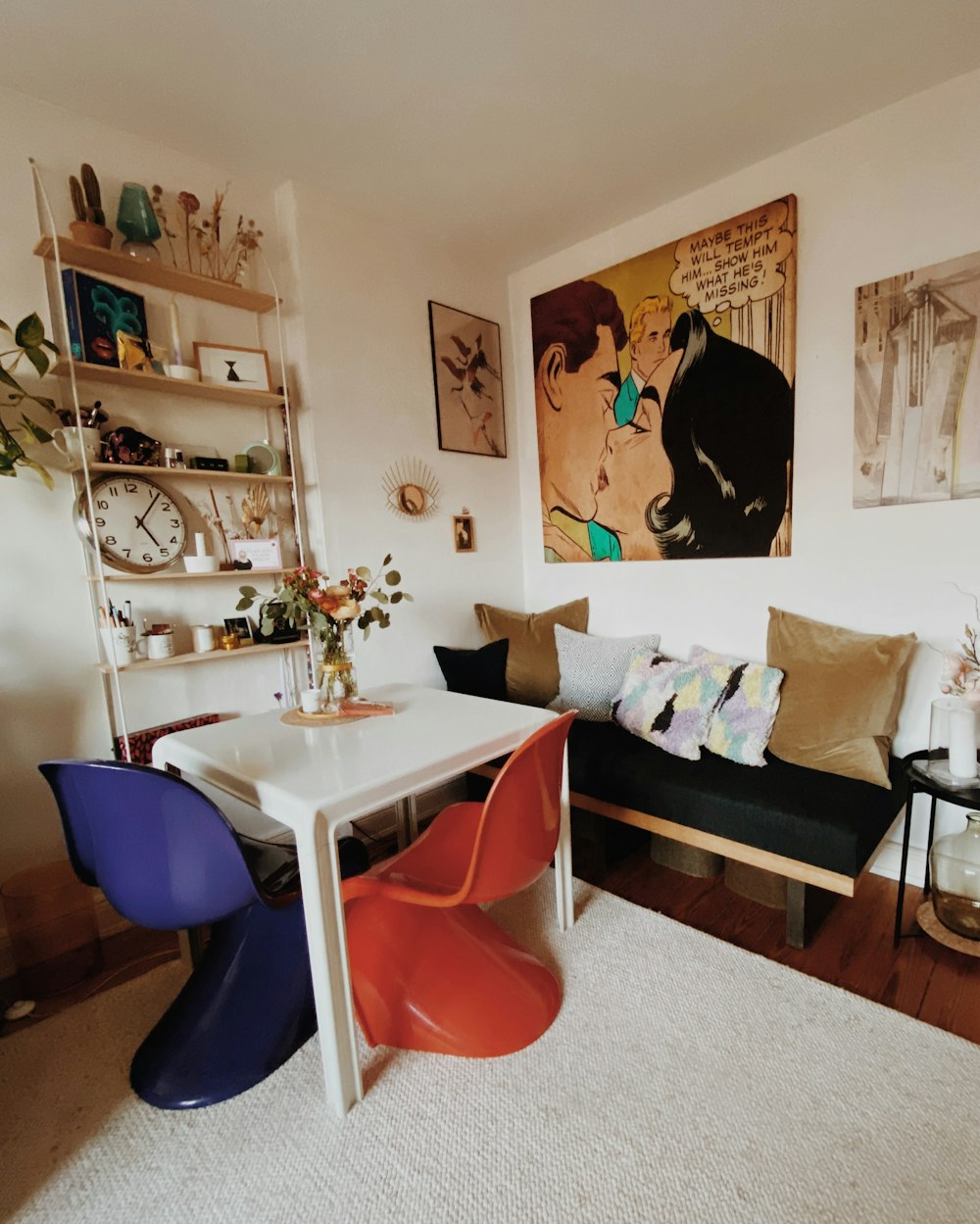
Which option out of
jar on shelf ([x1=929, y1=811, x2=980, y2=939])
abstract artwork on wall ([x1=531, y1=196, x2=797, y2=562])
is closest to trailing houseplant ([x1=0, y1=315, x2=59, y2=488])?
abstract artwork on wall ([x1=531, y1=196, x2=797, y2=562])

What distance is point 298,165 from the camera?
85.7 inches

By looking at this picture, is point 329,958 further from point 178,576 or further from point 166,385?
point 166,385

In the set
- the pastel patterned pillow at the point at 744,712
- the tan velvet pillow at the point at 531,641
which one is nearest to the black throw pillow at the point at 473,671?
the tan velvet pillow at the point at 531,641

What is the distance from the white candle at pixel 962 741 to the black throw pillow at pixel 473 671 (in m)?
1.66

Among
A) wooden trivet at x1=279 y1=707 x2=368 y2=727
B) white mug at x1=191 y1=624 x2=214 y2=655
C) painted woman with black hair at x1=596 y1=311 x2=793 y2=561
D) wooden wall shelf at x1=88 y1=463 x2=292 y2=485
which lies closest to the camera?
wooden trivet at x1=279 y1=707 x2=368 y2=727

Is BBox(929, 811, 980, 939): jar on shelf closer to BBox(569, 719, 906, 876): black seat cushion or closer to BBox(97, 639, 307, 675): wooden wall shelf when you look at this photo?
BBox(569, 719, 906, 876): black seat cushion

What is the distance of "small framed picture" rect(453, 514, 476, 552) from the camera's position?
9.67 feet

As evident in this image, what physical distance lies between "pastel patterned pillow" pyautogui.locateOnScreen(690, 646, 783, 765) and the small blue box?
2451 mm

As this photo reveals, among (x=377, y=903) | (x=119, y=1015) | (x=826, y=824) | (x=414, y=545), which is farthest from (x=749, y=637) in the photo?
(x=119, y=1015)

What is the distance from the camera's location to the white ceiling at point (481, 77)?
5.16 ft

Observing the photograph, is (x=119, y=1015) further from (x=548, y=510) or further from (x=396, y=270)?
(x=396, y=270)

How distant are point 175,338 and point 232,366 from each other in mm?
232

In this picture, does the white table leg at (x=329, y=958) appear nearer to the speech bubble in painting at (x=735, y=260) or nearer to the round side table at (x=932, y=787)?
the round side table at (x=932, y=787)

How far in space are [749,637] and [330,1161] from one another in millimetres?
2200
